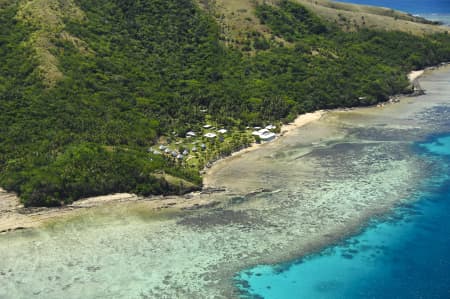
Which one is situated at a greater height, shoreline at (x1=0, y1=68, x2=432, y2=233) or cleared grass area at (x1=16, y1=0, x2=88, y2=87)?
cleared grass area at (x1=16, y1=0, x2=88, y2=87)

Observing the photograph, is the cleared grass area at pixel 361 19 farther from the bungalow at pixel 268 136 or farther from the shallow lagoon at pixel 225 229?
the shallow lagoon at pixel 225 229

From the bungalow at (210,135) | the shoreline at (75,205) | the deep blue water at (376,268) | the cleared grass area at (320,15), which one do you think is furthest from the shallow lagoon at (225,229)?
the cleared grass area at (320,15)

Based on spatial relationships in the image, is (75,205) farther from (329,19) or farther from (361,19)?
(361,19)

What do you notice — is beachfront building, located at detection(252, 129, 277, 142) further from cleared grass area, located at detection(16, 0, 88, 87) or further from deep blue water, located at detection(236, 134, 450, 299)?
cleared grass area, located at detection(16, 0, 88, 87)

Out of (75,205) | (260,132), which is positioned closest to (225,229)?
(75,205)

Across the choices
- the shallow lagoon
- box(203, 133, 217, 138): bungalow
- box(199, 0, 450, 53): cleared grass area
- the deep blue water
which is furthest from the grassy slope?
the deep blue water

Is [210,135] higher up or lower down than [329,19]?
lower down

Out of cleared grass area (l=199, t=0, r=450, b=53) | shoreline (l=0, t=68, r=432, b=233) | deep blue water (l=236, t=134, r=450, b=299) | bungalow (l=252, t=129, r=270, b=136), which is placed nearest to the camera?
deep blue water (l=236, t=134, r=450, b=299)
